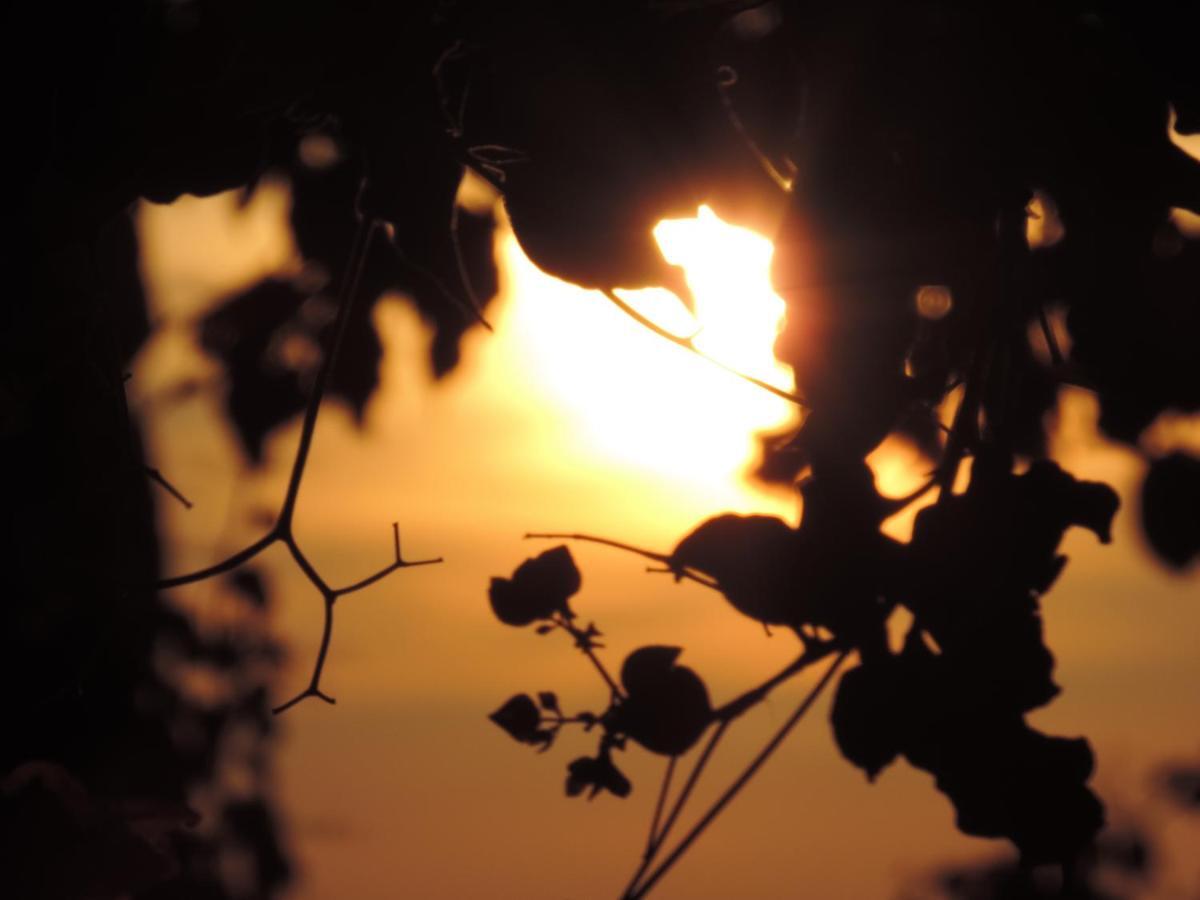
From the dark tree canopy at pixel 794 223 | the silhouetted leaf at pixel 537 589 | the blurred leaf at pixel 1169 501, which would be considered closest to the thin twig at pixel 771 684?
the dark tree canopy at pixel 794 223

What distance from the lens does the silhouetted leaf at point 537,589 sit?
82 cm

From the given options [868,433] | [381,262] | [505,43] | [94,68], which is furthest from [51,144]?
[381,262]

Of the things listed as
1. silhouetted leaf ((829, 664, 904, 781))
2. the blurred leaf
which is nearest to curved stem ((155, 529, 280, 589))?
silhouetted leaf ((829, 664, 904, 781))

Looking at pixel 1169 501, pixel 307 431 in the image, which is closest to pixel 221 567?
pixel 307 431

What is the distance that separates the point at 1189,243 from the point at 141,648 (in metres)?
1.27

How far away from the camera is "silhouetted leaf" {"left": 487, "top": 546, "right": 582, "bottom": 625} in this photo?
82cm

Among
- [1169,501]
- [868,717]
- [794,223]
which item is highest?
[1169,501]

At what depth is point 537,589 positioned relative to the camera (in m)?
0.82

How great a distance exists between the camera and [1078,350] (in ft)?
2.47

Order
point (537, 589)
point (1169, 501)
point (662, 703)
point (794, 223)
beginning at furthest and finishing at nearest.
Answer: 1. point (1169, 501)
2. point (537, 589)
3. point (662, 703)
4. point (794, 223)

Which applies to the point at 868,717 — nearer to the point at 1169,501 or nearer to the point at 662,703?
the point at 662,703

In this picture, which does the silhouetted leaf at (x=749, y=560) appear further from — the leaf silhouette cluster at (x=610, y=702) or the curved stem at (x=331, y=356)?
the curved stem at (x=331, y=356)

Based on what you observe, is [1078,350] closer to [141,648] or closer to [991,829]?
[991,829]

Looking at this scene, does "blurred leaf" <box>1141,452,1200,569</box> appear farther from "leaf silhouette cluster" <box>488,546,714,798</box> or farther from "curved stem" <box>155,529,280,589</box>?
"curved stem" <box>155,529,280,589</box>
